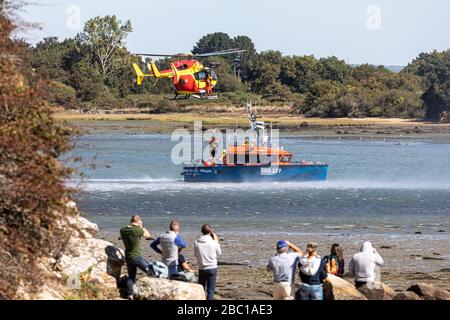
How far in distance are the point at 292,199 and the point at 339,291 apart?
92.4 ft

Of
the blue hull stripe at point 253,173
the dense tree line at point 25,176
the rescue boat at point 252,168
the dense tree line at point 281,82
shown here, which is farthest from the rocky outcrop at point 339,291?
the dense tree line at point 281,82

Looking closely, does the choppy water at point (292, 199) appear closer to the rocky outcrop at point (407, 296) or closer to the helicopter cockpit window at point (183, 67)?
the helicopter cockpit window at point (183, 67)

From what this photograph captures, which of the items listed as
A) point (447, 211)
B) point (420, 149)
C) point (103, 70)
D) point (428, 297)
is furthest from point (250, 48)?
point (428, 297)

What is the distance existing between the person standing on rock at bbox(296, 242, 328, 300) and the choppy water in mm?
3775

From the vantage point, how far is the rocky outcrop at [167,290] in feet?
64.4

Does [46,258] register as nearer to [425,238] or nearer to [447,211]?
[425,238]

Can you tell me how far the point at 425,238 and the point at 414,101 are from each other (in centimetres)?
9386

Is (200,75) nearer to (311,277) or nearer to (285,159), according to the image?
(285,159)

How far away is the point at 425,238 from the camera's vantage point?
115 feet

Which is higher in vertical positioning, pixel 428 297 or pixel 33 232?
pixel 33 232

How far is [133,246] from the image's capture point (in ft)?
67.4

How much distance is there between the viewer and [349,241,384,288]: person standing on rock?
21000 mm

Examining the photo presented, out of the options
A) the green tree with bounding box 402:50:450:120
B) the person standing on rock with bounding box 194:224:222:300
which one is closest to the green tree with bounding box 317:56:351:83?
the green tree with bounding box 402:50:450:120

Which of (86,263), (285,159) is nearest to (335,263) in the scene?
(86,263)
